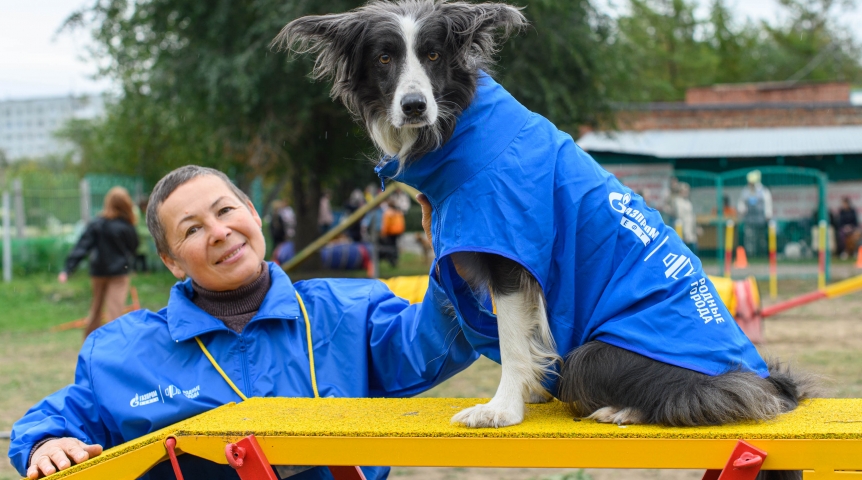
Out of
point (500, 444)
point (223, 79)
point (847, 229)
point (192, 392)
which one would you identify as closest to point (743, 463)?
point (500, 444)

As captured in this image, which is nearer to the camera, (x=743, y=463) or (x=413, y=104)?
(x=743, y=463)

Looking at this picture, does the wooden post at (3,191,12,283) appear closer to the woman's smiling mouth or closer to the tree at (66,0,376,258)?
the tree at (66,0,376,258)

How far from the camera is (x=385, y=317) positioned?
3141mm

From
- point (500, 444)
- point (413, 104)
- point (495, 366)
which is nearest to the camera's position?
point (500, 444)

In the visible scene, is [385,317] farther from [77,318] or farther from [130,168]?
[130,168]

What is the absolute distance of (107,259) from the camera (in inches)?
412

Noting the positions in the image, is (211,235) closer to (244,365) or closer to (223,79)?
(244,365)

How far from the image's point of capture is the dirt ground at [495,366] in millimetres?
5746

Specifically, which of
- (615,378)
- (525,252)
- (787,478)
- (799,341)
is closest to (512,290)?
(525,252)

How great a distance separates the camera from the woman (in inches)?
110

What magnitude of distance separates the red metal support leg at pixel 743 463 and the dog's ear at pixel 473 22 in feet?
5.30

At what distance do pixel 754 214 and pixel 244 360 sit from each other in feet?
63.3

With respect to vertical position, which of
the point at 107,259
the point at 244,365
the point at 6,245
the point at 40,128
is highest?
the point at 244,365

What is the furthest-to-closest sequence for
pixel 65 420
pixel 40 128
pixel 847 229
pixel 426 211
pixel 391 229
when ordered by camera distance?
pixel 40 128
pixel 847 229
pixel 391 229
pixel 426 211
pixel 65 420
